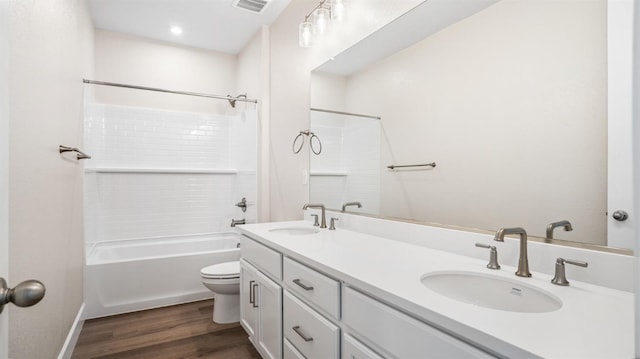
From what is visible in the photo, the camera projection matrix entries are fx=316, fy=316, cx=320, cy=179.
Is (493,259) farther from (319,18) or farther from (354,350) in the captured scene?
(319,18)

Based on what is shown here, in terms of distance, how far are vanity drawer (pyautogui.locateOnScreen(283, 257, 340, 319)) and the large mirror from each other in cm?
62

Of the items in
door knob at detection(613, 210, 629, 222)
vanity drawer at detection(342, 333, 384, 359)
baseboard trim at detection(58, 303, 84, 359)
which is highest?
door knob at detection(613, 210, 629, 222)

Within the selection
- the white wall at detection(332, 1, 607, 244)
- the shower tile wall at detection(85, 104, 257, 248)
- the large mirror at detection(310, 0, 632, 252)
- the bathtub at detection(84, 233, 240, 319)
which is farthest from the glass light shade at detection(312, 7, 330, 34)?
the bathtub at detection(84, 233, 240, 319)

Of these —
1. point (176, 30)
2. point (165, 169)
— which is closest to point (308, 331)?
point (165, 169)

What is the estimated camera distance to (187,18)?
2963mm

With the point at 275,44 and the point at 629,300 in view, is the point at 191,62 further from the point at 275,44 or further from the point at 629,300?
the point at 629,300

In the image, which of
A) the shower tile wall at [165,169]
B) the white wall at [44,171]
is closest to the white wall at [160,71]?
the shower tile wall at [165,169]

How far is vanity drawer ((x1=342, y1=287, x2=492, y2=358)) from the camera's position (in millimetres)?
744

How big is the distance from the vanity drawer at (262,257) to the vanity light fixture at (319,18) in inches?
57.3

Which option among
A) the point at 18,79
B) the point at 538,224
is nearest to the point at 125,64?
the point at 18,79

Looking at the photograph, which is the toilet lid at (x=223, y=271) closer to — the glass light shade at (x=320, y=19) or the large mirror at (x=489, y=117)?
the large mirror at (x=489, y=117)

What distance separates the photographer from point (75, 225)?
2.23m

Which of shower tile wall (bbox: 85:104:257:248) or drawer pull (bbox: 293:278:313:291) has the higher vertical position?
shower tile wall (bbox: 85:104:257:248)

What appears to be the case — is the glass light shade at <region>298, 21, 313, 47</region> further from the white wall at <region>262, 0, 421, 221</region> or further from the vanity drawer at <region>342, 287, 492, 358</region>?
the vanity drawer at <region>342, 287, 492, 358</region>
